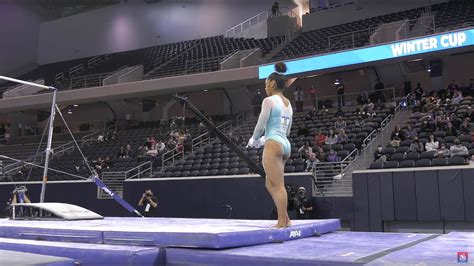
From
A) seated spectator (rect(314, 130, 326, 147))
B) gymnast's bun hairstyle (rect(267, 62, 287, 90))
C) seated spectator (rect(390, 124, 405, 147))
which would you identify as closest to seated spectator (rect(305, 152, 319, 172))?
seated spectator (rect(314, 130, 326, 147))

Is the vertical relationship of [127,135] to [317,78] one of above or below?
below

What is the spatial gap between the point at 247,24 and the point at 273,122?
24.2m

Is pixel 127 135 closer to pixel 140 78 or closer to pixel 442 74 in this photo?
pixel 140 78

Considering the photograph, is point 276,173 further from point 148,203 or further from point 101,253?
point 148,203

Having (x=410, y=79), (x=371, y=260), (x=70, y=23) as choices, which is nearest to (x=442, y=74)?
(x=410, y=79)

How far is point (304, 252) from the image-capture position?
403 centimetres

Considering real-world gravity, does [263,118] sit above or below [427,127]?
below

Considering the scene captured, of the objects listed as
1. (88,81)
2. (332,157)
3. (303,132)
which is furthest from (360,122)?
(88,81)

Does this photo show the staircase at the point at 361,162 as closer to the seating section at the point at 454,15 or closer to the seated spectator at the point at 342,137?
the seated spectator at the point at 342,137

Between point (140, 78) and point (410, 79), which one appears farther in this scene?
point (140, 78)

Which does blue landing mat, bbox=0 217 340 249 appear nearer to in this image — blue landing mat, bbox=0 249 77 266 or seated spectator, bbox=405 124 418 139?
blue landing mat, bbox=0 249 77 266

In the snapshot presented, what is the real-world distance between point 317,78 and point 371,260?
20787 mm

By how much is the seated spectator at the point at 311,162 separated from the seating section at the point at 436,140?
1989mm

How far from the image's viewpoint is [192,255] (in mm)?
4215
